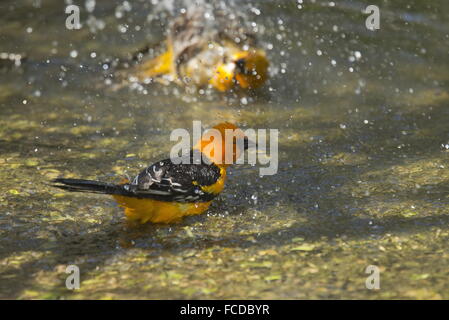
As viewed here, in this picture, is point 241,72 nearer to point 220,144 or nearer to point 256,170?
point 256,170

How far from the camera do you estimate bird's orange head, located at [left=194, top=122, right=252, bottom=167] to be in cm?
512

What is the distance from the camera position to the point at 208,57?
762 centimetres

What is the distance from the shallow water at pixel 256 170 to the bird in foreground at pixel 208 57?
0.23 meters

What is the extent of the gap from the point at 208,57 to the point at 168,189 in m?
3.31

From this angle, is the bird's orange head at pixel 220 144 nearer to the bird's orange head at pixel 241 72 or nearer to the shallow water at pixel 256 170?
the shallow water at pixel 256 170

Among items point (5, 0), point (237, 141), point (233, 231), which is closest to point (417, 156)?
point (237, 141)

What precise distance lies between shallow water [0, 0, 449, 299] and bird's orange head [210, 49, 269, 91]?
17cm

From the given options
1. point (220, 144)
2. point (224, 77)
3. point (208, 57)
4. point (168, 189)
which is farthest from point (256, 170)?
point (208, 57)

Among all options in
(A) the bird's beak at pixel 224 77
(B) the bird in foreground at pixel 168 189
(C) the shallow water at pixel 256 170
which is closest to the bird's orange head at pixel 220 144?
(B) the bird in foreground at pixel 168 189

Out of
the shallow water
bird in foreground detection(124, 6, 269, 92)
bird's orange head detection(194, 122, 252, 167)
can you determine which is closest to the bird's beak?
bird in foreground detection(124, 6, 269, 92)

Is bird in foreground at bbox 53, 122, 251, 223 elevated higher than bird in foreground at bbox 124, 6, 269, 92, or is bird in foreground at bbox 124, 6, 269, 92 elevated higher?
bird in foreground at bbox 124, 6, 269, 92

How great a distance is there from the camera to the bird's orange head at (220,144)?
16.8 ft

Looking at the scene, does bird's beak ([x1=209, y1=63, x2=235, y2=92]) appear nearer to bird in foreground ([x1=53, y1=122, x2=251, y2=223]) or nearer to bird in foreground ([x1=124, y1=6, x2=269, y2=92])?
bird in foreground ([x1=124, y1=6, x2=269, y2=92])
